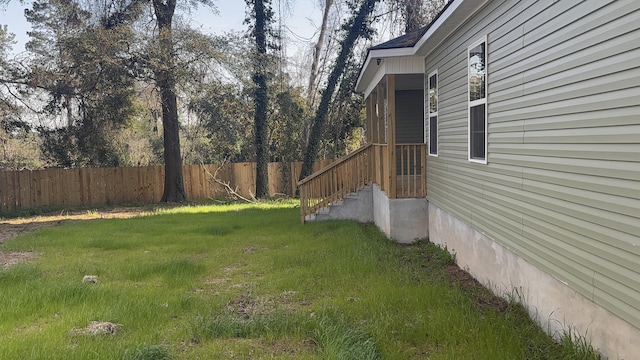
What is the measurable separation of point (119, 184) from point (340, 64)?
10.6 metres

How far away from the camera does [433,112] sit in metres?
8.52

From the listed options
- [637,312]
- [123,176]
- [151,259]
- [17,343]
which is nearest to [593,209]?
[637,312]

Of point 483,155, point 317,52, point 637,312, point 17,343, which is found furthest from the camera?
point 317,52

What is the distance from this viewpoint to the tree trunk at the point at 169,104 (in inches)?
553

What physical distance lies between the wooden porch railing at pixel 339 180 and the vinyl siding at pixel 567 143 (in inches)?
211

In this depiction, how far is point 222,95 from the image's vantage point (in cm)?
1572

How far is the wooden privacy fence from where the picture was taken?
17.6 meters

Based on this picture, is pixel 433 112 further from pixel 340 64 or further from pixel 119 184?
pixel 119 184

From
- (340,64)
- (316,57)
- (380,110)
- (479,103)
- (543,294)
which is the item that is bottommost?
(543,294)

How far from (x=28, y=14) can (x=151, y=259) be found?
47.6 feet

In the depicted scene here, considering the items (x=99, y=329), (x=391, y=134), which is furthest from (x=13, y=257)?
(x=391, y=134)

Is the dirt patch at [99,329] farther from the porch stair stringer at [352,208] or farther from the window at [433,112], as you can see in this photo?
the porch stair stringer at [352,208]

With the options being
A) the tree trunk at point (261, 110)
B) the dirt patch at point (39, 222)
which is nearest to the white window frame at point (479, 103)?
the dirt patch at point (39, 222)

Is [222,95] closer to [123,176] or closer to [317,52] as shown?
[123,176]
